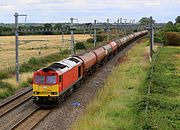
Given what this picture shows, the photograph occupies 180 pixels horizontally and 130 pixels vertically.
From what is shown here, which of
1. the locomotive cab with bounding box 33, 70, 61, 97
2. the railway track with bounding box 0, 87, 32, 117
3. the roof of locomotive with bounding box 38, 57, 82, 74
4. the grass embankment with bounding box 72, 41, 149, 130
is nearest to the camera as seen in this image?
the grass embankment with bounding box 72, 41, 149, 130

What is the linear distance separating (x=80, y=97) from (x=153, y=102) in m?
7.27

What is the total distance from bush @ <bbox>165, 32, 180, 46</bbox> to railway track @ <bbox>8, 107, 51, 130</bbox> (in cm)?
6999

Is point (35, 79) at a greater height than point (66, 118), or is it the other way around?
point (35, 79)

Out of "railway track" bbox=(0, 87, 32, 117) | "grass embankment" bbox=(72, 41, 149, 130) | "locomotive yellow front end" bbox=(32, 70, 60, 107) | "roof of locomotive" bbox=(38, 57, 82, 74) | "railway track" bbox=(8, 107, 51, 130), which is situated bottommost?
"railway track" bbox=(8, 107, 51, 130)

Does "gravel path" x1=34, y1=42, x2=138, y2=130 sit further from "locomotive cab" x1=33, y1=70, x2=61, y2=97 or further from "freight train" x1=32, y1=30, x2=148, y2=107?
"locomotive cab" x1=33, y1=70, x2=61, y2=97

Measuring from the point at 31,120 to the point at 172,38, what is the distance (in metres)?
73.7

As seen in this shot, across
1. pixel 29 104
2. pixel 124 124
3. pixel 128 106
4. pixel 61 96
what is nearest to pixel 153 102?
pixel 128 106

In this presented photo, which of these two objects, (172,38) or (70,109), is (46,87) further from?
(172,38)

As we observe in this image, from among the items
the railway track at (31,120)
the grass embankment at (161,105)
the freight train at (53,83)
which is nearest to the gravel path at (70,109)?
the railway track at (31,120)

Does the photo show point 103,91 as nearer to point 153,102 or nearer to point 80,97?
point 80,97

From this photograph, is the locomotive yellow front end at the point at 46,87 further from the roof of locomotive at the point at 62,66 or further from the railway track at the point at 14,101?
the railway track at the point at 14,101

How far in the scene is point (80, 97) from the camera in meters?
28.5

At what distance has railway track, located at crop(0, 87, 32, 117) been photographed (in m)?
24.8

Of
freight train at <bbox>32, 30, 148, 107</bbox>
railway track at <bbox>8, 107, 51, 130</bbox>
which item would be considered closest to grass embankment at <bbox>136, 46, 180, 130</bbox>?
freight train at <bbox>32, 30, 148, 107</bbox>
